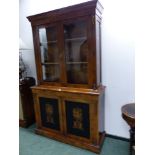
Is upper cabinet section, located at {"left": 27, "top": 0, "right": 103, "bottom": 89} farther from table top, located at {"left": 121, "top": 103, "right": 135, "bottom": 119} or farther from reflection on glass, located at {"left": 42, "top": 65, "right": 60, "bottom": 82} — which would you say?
table top, located at {"left": 121, "top": 103, "right": 135, "bottom": 119}

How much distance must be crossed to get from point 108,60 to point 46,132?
1.54 meters

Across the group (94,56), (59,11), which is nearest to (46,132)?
(94,56)

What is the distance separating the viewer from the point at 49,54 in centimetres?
240

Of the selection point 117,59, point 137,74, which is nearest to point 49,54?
point 117,59

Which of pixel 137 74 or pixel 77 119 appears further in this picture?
pixel 77 119

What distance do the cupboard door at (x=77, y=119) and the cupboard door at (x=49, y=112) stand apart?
20cm

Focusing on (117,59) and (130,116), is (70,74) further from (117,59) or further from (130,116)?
(130,116)

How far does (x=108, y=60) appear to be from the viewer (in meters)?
2.23

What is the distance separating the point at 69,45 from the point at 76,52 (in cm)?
15

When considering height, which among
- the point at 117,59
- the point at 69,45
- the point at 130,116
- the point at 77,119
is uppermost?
the point at 69,45

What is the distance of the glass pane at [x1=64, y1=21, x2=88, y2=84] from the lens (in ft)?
6.77

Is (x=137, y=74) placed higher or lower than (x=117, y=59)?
lower
